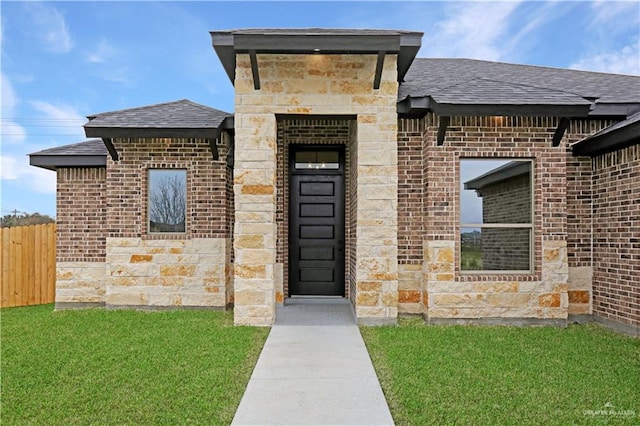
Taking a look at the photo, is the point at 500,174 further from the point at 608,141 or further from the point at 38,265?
the point at 38,265

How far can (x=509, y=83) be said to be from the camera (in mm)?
6758

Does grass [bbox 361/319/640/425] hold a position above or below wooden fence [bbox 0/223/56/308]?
below

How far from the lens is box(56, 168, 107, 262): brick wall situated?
25.4 feet

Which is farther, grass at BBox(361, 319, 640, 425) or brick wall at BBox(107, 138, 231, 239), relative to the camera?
brick wall at BBox(107, 138, 231, 239)

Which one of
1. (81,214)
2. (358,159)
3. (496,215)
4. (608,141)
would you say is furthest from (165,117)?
(608,141)

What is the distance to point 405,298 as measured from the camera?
6.45 m

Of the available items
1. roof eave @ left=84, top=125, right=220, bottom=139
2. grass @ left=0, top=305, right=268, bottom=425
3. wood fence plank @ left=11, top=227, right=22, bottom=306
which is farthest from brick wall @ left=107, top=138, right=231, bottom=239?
wood fence plank @ left=11, top=227, right=22, bottom=306

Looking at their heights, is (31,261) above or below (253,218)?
below

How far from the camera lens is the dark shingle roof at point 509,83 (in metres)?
6.21

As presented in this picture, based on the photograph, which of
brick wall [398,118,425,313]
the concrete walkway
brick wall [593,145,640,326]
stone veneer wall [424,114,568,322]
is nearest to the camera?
the concrete walkway

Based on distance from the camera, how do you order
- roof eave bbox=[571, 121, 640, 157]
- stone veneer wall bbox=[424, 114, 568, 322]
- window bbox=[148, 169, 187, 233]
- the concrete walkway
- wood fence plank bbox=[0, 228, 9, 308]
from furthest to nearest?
wood fence plank bbox=[0, 228, 9, 308], window bbox=[148, 169, 187, 233], stone veneer wall bbox=[424, 114, 568, 322], roof eave bbox=[571, 121, 640, 157], the concrete walkway

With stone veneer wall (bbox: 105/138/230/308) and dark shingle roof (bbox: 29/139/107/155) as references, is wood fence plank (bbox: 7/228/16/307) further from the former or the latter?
stone veneer wall (bbox: 105/138/230/308)

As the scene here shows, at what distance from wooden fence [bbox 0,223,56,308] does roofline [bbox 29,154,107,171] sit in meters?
1.71

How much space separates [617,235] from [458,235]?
224 centimetres
